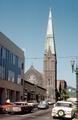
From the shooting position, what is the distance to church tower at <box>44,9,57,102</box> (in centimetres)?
16538

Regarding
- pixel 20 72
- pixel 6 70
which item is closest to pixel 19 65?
pixel 20 72

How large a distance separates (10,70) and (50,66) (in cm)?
9503

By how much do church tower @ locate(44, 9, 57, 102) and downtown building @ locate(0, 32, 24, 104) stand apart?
78.1 metres

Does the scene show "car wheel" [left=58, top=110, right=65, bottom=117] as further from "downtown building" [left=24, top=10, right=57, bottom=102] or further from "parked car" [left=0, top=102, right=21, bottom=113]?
"downtown building" [left=24, top=10, right=57, bottom=102]

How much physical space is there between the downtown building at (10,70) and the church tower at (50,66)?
78.1 m

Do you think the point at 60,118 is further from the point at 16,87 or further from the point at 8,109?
the point at 16,87

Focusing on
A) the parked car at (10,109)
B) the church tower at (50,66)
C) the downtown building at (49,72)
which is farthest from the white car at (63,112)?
the church tower at (50,66)

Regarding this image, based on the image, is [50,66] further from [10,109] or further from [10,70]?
[10,109]

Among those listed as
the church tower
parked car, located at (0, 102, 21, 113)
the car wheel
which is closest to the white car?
the car wheel

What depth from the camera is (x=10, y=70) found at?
7500 cm

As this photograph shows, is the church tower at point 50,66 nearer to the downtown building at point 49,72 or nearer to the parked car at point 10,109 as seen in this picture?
the downtown building at point 49,72

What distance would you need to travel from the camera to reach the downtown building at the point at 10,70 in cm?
6931

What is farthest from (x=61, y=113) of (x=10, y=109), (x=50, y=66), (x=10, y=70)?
(x=50, y=66)

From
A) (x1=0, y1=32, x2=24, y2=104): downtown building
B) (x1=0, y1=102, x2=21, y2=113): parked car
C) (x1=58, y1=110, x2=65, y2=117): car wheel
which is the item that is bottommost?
(x1=58, y1=110, x2=65, y2=117): car wheel
